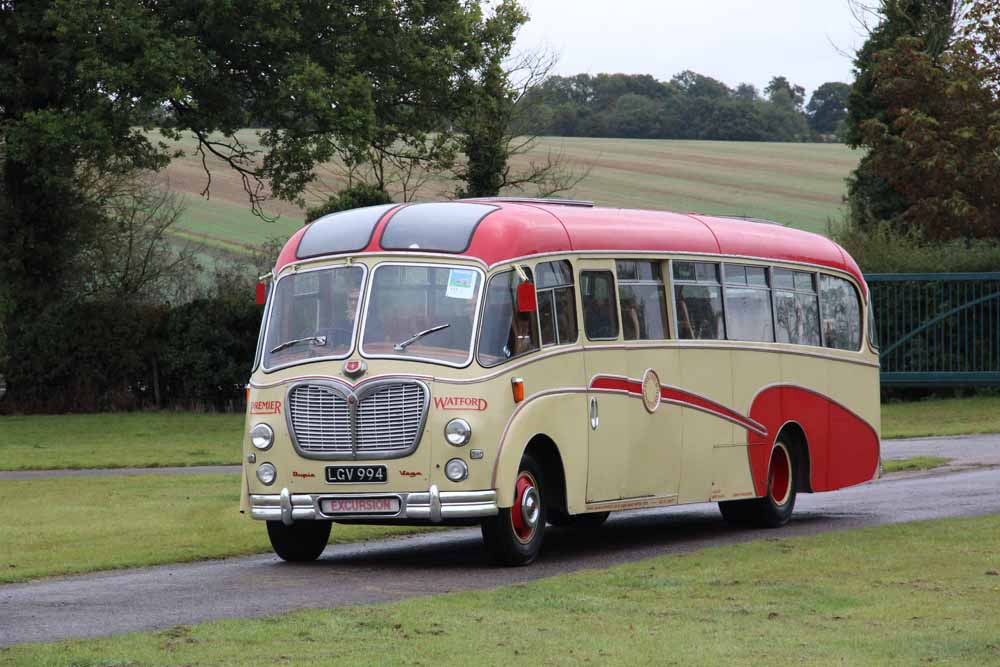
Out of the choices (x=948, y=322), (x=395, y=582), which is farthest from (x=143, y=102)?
(x=395, y=582)

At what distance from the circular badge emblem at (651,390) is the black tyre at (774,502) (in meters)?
2.21

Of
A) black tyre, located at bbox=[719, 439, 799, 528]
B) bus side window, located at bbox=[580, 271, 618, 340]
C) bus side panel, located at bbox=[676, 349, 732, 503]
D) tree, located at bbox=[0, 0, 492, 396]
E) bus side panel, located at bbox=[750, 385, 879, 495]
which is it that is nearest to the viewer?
bus side window, located at bbox=[580, 271, 618, 340]

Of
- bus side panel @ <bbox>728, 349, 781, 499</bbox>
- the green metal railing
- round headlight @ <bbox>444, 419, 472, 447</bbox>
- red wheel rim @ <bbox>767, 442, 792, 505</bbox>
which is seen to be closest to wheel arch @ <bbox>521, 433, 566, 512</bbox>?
round headlight @ <bbox>444, 419, 472, 447</bbox>

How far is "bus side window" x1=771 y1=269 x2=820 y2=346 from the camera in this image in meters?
18.5

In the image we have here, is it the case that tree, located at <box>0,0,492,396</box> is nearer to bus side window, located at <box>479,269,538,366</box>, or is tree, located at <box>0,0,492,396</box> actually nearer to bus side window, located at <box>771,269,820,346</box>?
bus side window, located at <box>771,269,820,346</box>

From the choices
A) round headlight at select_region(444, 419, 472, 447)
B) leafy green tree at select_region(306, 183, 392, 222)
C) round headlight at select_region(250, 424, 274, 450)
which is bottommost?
round headlight at select_region(250, 424, 274, 450)

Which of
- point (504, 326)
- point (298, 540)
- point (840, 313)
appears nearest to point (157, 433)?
point (840, 313)

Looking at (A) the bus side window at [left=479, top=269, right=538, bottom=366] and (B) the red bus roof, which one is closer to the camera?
(A) the bus side window at [left=479, top=269, right=538, bottom=366]

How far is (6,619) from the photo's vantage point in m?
11.6

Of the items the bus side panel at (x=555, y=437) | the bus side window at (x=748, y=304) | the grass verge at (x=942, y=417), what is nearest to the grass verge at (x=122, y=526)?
the bus side panel at (x=555, y=437)

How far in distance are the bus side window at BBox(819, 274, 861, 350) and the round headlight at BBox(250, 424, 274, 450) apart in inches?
284

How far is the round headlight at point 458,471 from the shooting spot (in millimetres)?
13859

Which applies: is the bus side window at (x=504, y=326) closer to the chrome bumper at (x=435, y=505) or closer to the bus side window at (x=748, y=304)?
the chrome bumper at (x=435, y=505)

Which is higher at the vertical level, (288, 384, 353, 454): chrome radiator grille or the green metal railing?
(288, 384, 353, 454): chrome radiator grille
